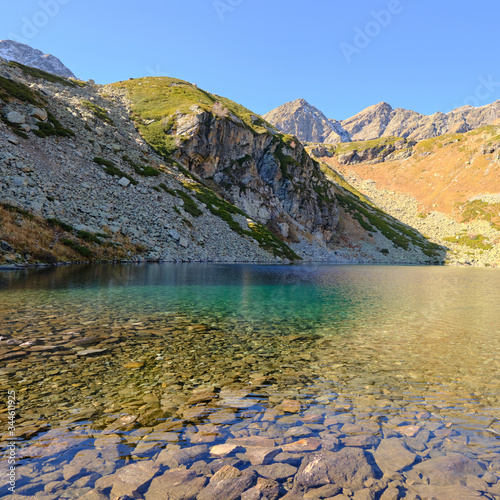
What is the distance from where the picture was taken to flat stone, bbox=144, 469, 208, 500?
14.9 ft

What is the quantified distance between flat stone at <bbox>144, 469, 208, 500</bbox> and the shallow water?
0.69 ft

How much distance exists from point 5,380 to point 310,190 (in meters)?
123

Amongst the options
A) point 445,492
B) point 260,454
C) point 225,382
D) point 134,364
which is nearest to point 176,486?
point 260,454

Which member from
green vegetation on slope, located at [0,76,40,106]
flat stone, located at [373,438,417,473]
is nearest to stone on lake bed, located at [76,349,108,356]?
flat stone, located at [373,438,417,473]

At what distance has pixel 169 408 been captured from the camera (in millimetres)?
7164

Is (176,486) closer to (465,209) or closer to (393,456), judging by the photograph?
(393,456)

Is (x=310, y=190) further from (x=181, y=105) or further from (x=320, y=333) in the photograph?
(x=320, y=333)

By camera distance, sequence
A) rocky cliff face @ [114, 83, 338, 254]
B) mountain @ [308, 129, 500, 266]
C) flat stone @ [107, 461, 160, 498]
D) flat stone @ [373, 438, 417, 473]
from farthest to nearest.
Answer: mountain @ [308, 129, 500, 266] → rocky cliff face @ [114, 83, 338, 254] → flat stone @ [373, 438, 417, 473] → flat stone @ [107, 461, 160, 498]

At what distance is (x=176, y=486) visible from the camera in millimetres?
4727

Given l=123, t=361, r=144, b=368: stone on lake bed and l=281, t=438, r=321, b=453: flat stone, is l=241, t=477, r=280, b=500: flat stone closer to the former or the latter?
l=281, t=438, r=321, b=453: flat stone

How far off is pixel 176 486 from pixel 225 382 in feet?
13.5

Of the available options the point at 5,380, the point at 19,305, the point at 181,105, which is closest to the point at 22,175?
the point at 19,305

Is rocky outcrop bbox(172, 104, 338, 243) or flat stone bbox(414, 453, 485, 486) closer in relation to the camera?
flat stone bbox(414, 453, 485, 486)

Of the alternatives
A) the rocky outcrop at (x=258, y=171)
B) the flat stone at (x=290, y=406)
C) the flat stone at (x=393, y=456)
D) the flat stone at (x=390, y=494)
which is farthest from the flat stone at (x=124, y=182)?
the flat stone at (x=390, y=494)
